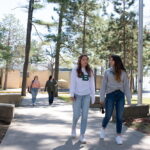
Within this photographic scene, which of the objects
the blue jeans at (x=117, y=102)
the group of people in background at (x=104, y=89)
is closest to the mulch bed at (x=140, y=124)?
the blue jeans at (x=117, y=102)

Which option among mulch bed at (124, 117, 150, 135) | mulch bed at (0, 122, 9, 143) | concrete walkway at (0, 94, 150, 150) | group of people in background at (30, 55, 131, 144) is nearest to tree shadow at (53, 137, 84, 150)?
concrete walkway at (0, 94, 150, 150)

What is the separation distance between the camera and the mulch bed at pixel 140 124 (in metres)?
8.29

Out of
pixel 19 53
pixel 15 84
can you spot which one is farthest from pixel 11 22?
pixel 15 84

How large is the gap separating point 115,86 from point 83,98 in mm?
710

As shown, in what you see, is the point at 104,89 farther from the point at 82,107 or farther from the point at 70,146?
the point at 70,146

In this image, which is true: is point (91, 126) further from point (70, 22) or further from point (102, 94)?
point (70, 22)

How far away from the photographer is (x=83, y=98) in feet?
21.5

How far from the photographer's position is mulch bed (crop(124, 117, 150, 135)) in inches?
326

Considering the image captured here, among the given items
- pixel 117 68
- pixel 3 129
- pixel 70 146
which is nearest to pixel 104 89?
pixel 117 68

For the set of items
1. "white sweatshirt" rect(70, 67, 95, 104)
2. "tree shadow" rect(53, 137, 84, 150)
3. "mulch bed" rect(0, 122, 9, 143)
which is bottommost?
"tree shadow" rect(53, 137, 84, 150)

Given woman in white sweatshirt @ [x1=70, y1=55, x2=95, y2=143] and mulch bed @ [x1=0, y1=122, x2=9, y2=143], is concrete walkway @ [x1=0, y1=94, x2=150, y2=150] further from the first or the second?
woman in white sweatshirt @ [x1=70, y1=55, x2=95, y2=143]

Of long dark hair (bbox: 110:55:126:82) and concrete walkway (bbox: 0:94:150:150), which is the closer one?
concrete walkway (bbox: 0:94:150:150)

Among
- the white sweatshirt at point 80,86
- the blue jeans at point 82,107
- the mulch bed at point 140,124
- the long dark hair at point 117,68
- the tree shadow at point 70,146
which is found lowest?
the tree shadow at point 70,146

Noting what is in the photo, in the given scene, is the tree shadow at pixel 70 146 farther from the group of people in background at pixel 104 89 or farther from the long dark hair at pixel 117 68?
the long dark hair at pixel 117 68
